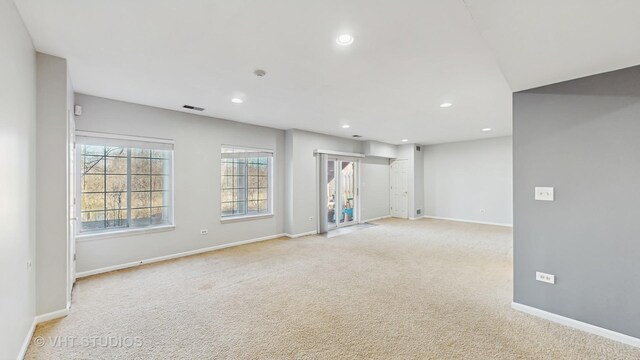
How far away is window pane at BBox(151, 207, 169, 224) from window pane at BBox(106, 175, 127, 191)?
0.56m

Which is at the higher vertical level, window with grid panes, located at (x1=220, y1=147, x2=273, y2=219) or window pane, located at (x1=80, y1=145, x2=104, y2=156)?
window pane, located at (x1=80, y1=145, x2=104, y2=156)

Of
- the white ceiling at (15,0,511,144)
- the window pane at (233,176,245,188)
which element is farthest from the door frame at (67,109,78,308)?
the window pane at (233,176,245,188)

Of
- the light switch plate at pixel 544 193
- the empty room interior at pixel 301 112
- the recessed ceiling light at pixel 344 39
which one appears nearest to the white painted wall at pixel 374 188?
the empty room interior at pixel 301 112

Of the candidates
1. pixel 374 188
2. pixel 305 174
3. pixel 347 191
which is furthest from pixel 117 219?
pixel 374 188

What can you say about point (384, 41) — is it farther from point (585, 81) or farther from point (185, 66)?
point (185, 66)

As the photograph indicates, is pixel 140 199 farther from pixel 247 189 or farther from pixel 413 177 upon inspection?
pixel 413 177

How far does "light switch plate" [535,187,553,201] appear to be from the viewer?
8.08 ft

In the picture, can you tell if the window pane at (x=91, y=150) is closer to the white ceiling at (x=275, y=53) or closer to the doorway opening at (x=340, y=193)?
the white ceiling at (x=275, y=53)

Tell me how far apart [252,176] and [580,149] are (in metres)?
5.02

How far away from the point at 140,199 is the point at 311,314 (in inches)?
134

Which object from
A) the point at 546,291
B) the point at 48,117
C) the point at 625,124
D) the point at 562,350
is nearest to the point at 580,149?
the point at 625,124

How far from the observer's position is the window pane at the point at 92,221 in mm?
3695

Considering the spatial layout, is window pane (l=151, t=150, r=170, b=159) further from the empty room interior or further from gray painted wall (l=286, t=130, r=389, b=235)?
gray painted wall (l=286, t=130, r=389, b=235)

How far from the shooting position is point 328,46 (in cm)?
225
